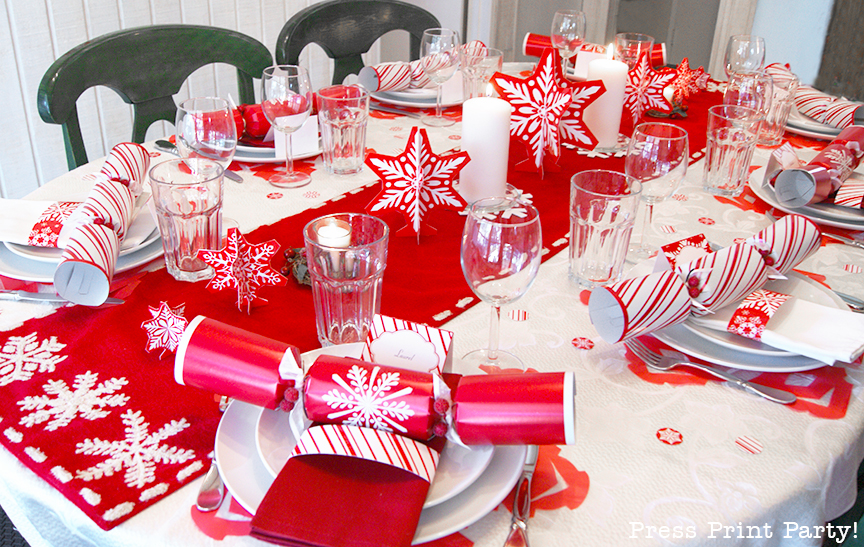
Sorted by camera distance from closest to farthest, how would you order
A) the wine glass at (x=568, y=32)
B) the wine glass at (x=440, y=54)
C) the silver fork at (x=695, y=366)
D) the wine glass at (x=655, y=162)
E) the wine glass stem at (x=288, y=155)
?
1. the silver fork at (x=695, y=366)
2. the wine glass at (x=655, y=162)
3. the wine glass stem at (x=288, y=155)
4. the wine glass at (x=440, y=54)
5. the wine glass at (x=568, y=32)

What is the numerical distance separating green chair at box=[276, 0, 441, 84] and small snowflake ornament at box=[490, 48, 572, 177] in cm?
72

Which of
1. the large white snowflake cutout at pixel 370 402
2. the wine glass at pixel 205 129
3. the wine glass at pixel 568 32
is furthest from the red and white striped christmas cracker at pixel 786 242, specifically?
the wine glass at pixel 568 32

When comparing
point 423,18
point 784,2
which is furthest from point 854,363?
point 784,2

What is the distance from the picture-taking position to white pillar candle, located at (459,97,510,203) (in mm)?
1081

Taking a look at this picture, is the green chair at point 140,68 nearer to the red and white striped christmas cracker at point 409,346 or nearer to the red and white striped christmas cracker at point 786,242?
the red and white striped christmas cracker at point 409,346

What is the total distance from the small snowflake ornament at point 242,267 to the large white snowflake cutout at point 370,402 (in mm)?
309

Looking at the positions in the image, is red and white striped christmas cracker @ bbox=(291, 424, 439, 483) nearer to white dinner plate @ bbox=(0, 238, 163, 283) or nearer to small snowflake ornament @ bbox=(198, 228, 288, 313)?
small snowflake ornament @ bbox=(198, 228, 288, 313)

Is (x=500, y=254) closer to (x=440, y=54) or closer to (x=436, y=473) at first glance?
(x=436, y=473)

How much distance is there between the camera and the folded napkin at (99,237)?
0.80 meters

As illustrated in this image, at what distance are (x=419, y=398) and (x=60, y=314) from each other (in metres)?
0.50

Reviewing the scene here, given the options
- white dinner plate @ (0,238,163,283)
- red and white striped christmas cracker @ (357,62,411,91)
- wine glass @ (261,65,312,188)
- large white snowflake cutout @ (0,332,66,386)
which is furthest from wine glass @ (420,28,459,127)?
large white snowflake cutout @ (0,332,66,386)

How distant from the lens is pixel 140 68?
147cm

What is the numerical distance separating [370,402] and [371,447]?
0.04 m

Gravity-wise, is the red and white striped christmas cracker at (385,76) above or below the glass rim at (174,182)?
above
